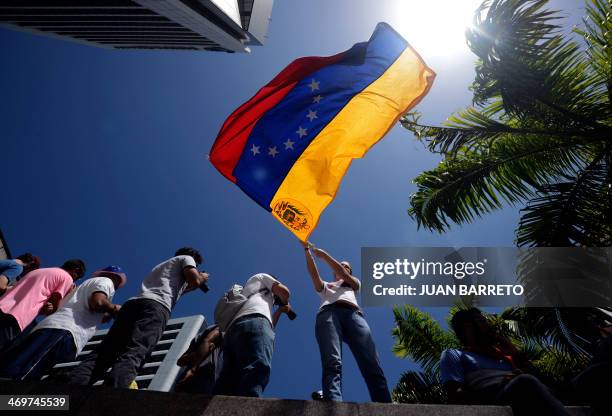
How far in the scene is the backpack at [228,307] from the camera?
3801mm

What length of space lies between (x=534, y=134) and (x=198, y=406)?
681cm

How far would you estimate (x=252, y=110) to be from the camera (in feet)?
17.4

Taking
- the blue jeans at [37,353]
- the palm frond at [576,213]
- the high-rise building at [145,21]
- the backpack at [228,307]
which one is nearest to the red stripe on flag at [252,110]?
the backpack at [228,307]

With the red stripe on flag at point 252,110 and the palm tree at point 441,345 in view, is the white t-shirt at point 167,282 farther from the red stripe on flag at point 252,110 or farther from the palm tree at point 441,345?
the palm tree at point 441,345

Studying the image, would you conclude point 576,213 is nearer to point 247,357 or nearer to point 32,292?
point 247,357

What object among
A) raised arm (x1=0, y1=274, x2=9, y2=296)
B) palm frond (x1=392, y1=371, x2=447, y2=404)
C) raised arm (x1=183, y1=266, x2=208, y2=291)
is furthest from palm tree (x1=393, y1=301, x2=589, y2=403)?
raised arm (x1=0, y1=274, x2=9, y2=296)

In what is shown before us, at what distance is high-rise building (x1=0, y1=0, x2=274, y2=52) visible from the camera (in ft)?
69.9

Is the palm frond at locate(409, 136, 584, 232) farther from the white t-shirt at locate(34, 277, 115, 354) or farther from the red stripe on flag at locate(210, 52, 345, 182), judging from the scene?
the white t-shirt at locate(34, 277, 115, 354)

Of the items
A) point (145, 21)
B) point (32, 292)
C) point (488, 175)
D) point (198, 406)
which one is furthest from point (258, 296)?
point (145, 21)

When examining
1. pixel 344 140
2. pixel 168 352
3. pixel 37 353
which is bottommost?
pixel 37 353

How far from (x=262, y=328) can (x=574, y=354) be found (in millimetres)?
5206

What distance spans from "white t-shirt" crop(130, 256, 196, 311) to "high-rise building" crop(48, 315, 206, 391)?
37.1 metres

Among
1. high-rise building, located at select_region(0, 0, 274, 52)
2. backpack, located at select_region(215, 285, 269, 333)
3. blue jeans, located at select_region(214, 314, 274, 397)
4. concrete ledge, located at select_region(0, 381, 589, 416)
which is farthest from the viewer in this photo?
high-rise building, located at select_region(0, 0, 274, 52)

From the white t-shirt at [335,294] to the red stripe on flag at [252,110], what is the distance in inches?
78.8
